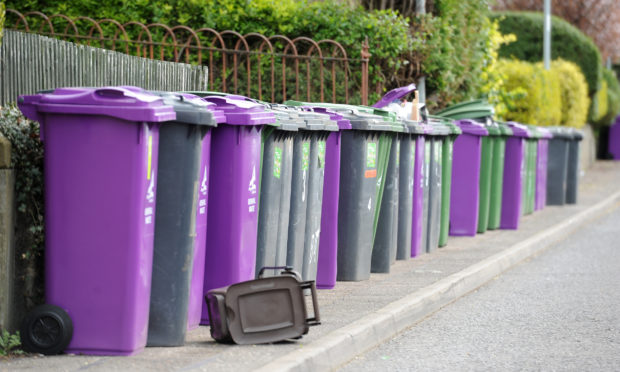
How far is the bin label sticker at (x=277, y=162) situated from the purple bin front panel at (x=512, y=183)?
312 inches

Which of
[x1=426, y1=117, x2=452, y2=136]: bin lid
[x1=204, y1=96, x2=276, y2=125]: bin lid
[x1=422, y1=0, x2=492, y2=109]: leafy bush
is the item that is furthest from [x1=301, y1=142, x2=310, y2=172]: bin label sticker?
[x1=422, y1=0, x2=492, y2=109]: leafy bush

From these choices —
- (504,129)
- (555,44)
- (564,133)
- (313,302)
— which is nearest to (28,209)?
(313,302)

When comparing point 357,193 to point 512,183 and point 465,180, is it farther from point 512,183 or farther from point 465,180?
point 512,183

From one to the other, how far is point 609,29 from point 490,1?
33348 millimetres

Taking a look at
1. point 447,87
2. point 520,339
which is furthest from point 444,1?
point 520,339

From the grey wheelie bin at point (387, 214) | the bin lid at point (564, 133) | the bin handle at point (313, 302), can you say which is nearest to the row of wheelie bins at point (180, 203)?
the grey wheelie bin at point (387, 214)

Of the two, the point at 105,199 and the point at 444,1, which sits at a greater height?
the point at 444,1

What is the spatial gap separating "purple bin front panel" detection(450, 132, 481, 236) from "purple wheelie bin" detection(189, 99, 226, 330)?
22.8 ft

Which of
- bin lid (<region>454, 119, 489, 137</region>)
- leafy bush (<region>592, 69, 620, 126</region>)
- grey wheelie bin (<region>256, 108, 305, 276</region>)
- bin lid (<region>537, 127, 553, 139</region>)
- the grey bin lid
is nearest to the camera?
grey wheelie bin (<region>256, 108, 305, 276</region>)

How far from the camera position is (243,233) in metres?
6.73

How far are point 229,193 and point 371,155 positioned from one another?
2.63 m

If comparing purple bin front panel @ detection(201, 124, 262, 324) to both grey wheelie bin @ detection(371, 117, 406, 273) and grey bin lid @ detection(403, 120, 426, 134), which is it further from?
grey bin lid @ detection(403, 120, 426, 134)

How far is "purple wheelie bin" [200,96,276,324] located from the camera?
21.8ft

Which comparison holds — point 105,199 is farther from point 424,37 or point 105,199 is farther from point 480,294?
point 424,37
